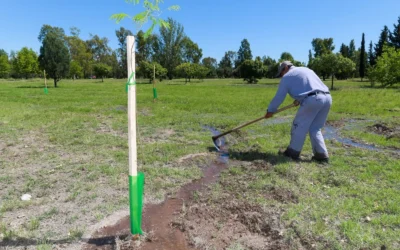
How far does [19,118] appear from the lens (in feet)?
37.3

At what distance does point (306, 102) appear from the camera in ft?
18.7

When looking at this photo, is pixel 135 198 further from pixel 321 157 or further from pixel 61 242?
pixel 321 157

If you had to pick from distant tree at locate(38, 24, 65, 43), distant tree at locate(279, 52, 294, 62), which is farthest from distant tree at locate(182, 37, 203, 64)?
distant tree at locate(38, 24, 65, 43)

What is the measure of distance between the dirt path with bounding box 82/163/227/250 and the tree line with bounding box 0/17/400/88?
18.3 meters

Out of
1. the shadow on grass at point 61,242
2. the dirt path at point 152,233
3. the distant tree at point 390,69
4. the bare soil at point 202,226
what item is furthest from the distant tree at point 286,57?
the shadow on grass at point 61,242

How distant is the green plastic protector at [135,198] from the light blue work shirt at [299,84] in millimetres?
3667

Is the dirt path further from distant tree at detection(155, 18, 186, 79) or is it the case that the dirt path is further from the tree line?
distant tree at detection(155, 18, 186, 79)

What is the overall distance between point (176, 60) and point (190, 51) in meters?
7.36

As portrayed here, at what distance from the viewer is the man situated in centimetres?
571

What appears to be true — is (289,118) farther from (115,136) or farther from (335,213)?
(335,213)

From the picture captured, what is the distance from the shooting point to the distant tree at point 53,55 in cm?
3366

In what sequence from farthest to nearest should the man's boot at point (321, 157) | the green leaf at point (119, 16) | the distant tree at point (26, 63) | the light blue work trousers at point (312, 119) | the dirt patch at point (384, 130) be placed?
1. the distant tree at point (26, 63)
2. the dirt patch at point (384, 130)
3. the man's boot at point (321, 157)
4. the light blue work trousers at point (312, 119)
5. the green leaf at point (119, 16)

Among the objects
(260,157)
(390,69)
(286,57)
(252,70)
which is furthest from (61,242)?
(286,57)

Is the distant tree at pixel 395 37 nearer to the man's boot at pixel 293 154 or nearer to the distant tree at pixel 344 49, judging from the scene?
the distant tree at pixel 344 49
